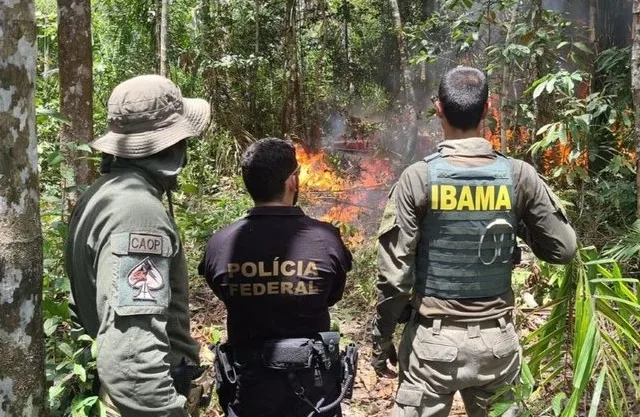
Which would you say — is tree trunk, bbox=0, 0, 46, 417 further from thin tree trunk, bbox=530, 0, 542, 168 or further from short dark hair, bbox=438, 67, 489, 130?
thin tree trunk, bbox=530, 0, 542, 168

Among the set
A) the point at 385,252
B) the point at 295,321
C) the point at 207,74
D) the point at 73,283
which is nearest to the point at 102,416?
the point at 73,283

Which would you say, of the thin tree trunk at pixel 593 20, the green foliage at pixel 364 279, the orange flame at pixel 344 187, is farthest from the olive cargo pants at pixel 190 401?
the thin tree trunk at pixel 593 20

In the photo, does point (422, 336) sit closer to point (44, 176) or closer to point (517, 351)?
point (517, 351)

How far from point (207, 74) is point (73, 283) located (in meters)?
9.30

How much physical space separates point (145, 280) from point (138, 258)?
7 centimetres

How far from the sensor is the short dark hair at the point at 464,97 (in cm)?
257

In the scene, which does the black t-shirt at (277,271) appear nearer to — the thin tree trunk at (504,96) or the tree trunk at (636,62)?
the tree trunk at (636,62)

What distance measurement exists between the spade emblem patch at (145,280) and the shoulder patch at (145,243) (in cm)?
3

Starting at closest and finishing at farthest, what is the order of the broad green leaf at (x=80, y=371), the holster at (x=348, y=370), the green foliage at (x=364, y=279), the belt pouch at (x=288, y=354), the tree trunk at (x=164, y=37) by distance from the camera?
the broad green leaf at (x=80, y=371), the belt pouch at (x=288, y=354), the holster at (x=348, y=370), the green foliage at (x=364, y=279), the tree trunk at (x=164, y=37)

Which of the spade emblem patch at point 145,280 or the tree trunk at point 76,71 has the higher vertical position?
the tree trunk at point 76,71

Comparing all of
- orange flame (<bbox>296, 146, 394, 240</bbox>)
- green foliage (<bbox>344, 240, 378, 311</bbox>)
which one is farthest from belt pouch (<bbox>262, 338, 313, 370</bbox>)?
orange flame (<bbox>296, 146, 394, 240</bbox>)

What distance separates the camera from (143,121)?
77.9 inches

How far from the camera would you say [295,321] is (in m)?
2.37

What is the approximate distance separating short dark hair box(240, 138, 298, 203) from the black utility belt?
57 centimetres
